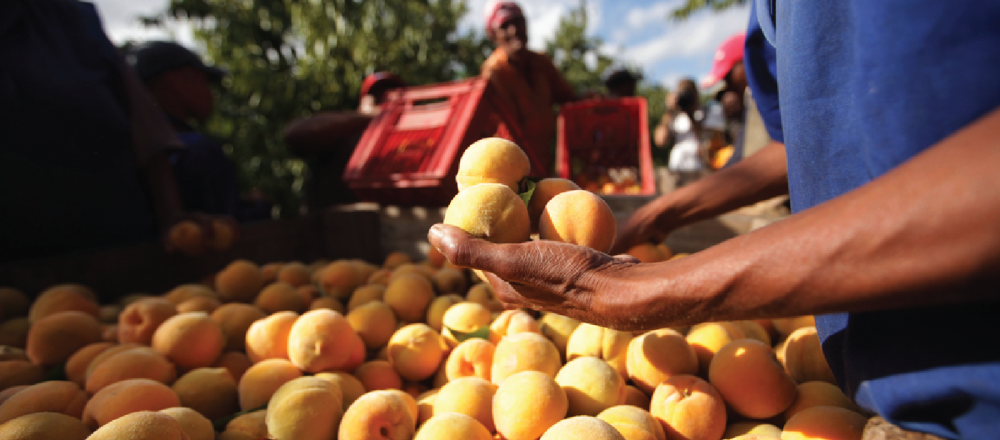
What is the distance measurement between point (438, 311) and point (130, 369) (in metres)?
1.09

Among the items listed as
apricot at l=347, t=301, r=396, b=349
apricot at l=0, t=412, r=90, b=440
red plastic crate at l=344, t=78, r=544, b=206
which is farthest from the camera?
red plastic crate at l=344, t=78, r=544, b=206

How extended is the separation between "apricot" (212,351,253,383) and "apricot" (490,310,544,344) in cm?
96

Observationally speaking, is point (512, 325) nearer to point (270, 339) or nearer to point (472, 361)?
point (472, 361)

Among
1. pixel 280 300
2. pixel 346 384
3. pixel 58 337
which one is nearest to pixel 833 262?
pixel 346 384

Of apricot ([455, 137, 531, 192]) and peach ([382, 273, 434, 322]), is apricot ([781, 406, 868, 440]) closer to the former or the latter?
apricot ([455, 137, 531, 192])

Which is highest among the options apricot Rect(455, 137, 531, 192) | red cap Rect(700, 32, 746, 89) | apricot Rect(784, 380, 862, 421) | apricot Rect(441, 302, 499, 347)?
red cap Rect(700, 32, 746, 89)

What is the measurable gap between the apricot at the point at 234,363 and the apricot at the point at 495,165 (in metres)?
1.25

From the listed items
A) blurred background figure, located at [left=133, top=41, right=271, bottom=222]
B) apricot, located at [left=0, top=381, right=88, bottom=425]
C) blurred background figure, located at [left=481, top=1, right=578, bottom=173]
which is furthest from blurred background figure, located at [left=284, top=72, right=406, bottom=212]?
apricot, located at [left=0, top=381, right=88, bottom=425]

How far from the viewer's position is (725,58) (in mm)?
4258

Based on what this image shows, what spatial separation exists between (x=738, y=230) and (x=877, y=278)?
2070 millimetres

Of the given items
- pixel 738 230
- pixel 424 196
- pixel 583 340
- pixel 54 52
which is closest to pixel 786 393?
pixel 583 340

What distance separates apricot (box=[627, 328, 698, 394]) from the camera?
1560 mm

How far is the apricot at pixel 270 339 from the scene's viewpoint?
193 centimetres

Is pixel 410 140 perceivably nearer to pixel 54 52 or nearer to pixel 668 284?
pixel 54 52
